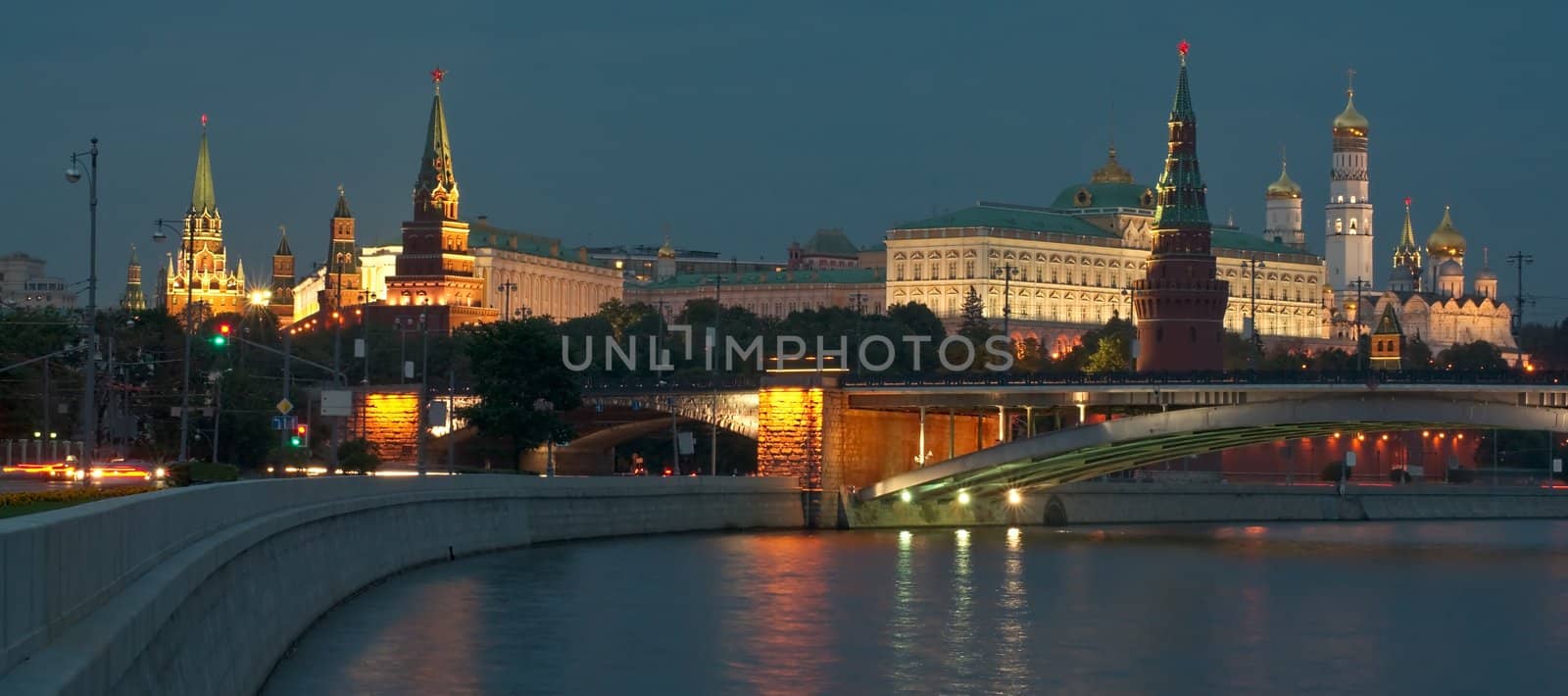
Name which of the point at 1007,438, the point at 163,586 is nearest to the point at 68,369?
the point at 1007,438

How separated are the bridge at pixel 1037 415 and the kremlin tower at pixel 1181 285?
55.7m

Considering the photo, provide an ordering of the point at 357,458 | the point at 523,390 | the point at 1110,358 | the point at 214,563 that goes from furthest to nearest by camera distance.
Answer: the point at 1110,358
the point at 523,390
the point at 357,458
the point at 214,563

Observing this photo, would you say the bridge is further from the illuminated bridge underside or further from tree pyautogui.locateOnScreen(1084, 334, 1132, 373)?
tree pyautogui.locateOnScreen(1084, 334, 1132, 373)

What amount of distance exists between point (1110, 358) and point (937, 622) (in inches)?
4867

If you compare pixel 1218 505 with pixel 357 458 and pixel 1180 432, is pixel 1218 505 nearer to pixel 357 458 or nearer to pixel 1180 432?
pixel 1180 432

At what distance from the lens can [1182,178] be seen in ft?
506

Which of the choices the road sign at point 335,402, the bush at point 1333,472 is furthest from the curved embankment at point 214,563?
the bush at point 1333,472

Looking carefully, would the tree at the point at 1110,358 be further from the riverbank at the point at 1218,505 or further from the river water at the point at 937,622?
the river water at the point at 937,622

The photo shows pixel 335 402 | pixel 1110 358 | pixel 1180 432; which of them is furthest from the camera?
pixel 1110 358

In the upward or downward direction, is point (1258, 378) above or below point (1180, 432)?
above

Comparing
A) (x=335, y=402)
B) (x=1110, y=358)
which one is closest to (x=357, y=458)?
(x=335, y=402)

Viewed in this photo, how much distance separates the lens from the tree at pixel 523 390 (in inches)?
3743

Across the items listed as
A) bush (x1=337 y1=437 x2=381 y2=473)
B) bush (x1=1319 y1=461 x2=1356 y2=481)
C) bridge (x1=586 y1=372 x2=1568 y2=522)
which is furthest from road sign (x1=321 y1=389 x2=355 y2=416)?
bush (x1=1319 y1=461 x2=1356 y2=481)

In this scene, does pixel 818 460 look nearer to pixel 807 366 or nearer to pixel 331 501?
pixel 807 366
